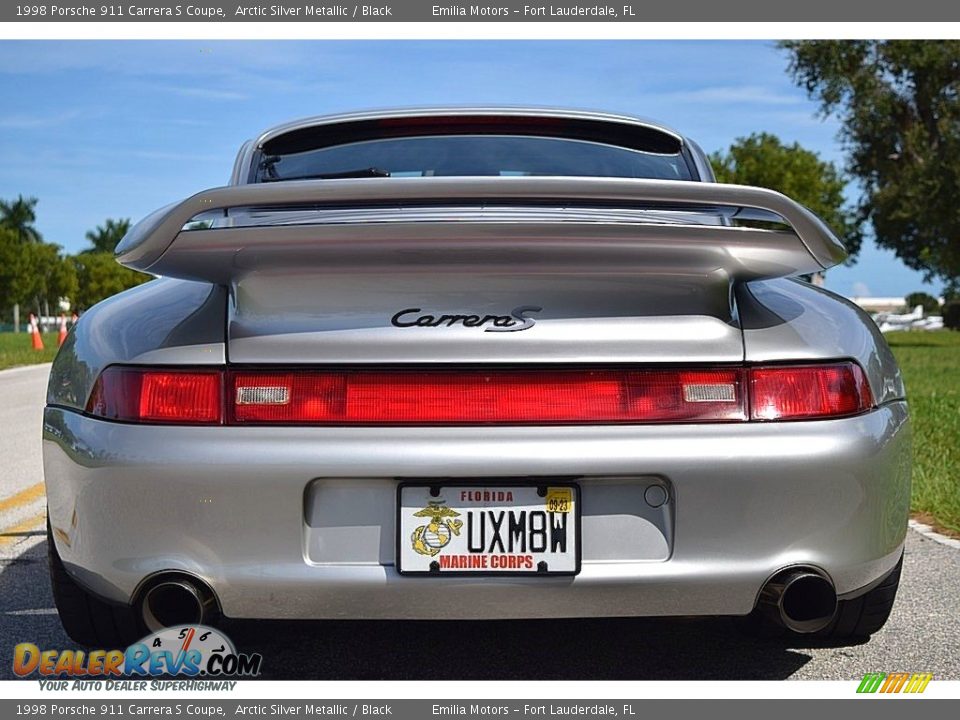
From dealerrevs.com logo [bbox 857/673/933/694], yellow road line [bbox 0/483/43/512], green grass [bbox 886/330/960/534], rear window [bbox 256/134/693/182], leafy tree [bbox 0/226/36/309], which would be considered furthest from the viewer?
leafy tree [bbox 0/226/36/309]

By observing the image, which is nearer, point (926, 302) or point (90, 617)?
point (90, 617)

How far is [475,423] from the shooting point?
2537 millimetres

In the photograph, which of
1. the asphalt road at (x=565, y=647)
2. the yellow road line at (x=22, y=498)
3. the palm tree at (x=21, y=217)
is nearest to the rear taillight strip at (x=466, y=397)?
the asphalt road at (x=565, y=647)

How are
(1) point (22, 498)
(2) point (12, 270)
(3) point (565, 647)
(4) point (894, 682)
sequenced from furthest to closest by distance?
(2) point (12, 270), (1) point (22, 498), (3) point (565, 647), (4) point (894, 682)

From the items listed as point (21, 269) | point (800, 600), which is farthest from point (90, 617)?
point (21, 269)

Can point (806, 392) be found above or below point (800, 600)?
above

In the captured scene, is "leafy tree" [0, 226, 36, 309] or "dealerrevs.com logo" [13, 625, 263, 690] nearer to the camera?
"dealerrevs.com logo" [13, 625, 263, 690]

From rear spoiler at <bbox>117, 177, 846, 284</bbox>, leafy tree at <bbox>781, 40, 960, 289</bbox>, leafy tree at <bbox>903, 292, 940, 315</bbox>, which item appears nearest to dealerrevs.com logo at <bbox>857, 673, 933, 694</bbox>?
rear spoiler at <bbox>117, 177, 846, 284</bbox>

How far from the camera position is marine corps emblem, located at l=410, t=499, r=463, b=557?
8.29 feet

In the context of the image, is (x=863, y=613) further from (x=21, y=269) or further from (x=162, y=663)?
(x=21, y=269)

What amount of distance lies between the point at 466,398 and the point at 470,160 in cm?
141

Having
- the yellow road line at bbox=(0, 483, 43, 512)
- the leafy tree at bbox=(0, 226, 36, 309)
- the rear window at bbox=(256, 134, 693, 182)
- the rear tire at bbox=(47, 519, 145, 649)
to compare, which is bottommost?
the yellow road line at bbox=(0, 483, 43, 512)

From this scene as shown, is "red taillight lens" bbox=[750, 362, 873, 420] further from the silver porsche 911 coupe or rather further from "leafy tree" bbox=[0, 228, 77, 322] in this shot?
"leafy tree" bbox=[0, 228, 77, 322]

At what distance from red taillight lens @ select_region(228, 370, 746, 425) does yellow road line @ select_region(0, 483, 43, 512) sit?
145 inches
